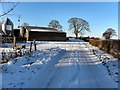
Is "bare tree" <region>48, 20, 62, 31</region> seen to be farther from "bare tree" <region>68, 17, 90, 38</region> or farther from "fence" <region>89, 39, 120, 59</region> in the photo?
"fence" <region>89, 39, 120, 59</region>

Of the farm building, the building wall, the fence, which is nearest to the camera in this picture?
the fence

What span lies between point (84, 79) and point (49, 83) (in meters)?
1.86

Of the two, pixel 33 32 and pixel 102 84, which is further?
pixel 33 32

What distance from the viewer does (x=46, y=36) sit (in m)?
78.8

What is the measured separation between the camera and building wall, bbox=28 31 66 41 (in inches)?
2976

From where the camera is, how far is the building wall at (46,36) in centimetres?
7558

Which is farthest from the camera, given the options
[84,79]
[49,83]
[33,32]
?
[33,32]

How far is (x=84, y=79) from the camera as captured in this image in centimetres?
1084

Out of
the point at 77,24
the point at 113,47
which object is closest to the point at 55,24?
the point at 77,24

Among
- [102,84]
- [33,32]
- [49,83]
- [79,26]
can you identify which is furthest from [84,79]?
[79,26]

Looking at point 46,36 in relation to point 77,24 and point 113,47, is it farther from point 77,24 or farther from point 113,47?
point 113,47

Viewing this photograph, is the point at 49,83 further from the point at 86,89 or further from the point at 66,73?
the point at 66,73

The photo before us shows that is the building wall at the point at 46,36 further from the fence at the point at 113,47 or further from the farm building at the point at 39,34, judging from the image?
the fence at the point at 113,47

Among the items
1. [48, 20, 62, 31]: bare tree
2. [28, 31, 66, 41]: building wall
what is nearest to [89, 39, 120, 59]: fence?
[28, 31, 66, 41]: building wall
